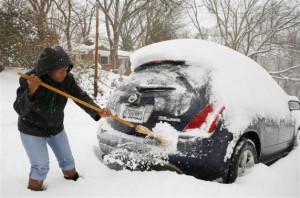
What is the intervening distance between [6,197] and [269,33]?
29800mm

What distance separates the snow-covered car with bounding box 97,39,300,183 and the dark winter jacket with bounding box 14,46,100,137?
0.64 m

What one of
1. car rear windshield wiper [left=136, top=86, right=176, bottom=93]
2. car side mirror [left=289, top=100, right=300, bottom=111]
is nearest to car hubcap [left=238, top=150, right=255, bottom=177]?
car rear windshield wiper [left=136, top=86, right=176, bottom=93]

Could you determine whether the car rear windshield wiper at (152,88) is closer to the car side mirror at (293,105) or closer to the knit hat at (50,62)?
the knit hat at (50,62)

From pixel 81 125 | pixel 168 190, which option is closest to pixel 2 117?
pixel 81 125

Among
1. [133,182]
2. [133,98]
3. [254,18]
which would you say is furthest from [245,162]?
[254,18]

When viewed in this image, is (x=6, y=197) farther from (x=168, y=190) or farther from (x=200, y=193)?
(x=200, y=193)

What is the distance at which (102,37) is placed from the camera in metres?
52.6

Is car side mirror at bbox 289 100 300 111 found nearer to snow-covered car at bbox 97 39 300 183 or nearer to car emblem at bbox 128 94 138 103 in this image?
snow-covered car at bbox 97 39 300 183

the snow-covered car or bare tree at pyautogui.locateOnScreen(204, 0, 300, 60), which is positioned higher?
bare tree at pyautogui.locateOnScreen(204, 0, 300, 60)

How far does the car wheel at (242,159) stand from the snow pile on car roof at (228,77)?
0.20 metres

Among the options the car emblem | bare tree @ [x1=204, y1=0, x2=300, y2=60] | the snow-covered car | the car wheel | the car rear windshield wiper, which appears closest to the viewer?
the snow-covered car

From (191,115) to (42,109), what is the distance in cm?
143

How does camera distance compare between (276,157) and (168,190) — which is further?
(276,157)

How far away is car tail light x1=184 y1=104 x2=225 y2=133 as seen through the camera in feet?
9.61
